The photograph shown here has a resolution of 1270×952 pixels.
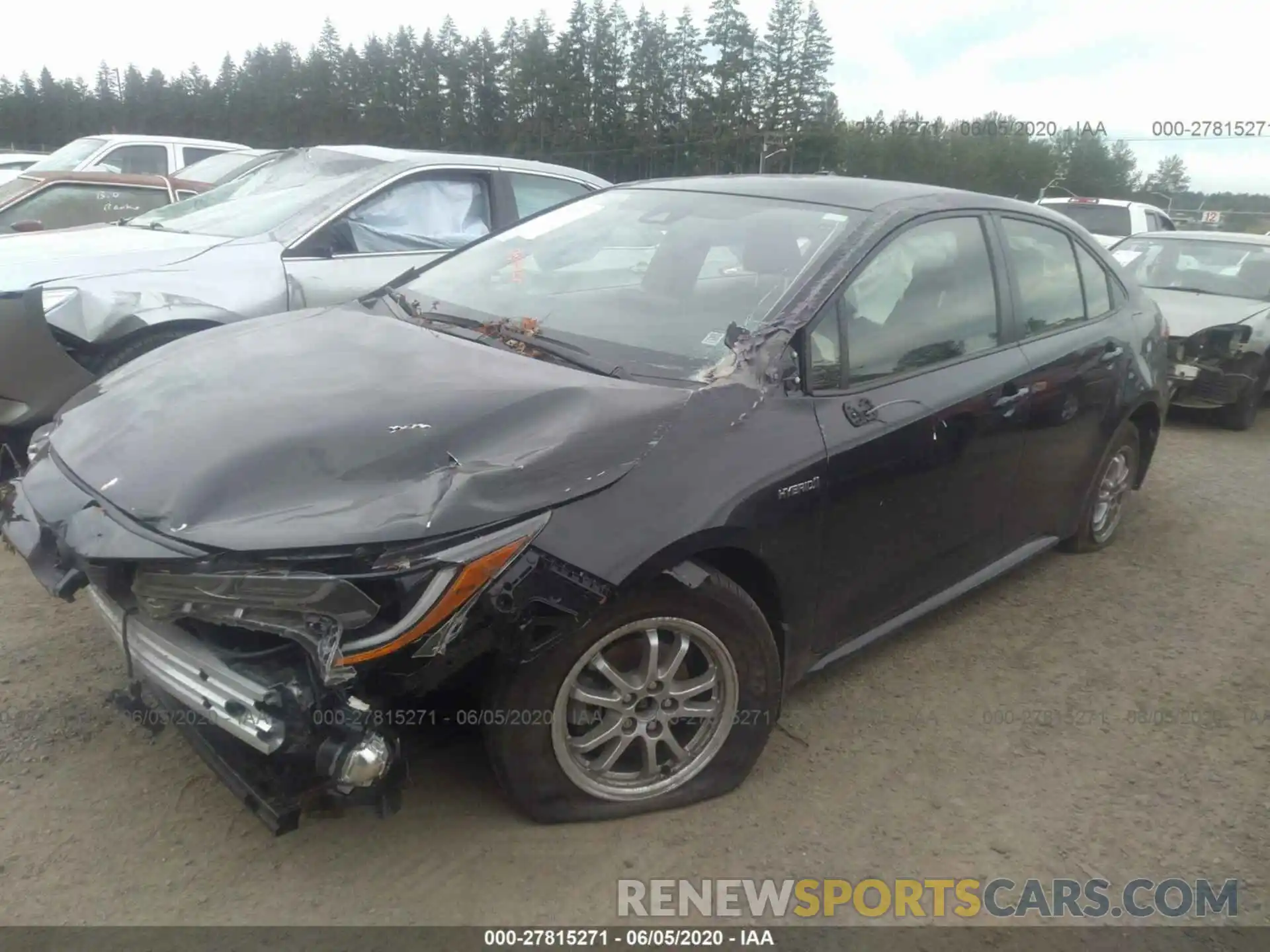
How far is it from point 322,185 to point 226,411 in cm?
357

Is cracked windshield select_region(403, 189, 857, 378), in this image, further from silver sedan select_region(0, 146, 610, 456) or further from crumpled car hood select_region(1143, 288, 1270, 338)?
crumpled car hood select_region(1143, 288, 1270, 338)

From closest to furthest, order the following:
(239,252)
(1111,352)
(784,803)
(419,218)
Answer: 1. (784,803)
2. (1111,352)
3. (239,252)
4. (419,218)

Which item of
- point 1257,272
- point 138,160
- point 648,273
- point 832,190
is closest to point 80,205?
point 138,160

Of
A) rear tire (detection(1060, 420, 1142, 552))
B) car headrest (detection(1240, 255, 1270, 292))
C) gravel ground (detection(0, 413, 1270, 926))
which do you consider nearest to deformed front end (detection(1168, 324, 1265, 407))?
car headrest (detection(1240, 255, 1270, 292))

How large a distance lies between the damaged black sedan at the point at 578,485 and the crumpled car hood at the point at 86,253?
183 cm

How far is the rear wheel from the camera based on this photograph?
7.69 meters

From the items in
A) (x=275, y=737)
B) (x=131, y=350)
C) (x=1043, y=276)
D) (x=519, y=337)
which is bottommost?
(x=275, y=737)

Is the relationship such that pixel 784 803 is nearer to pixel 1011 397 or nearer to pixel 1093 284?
pixel 1011 397

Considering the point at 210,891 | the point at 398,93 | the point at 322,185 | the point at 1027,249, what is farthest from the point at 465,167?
the point at 398,93

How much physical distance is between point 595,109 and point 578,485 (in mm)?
41251

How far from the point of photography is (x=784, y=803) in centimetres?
280

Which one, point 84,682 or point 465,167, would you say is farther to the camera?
point 465,167
